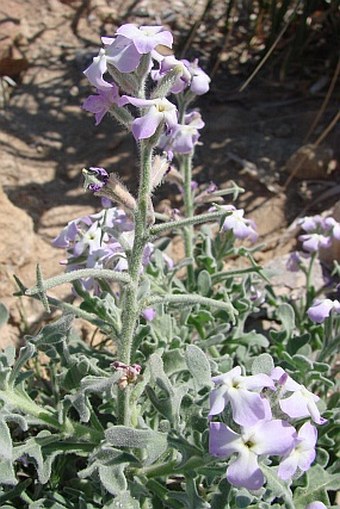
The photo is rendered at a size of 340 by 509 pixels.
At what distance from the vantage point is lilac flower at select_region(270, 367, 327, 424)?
1.79m

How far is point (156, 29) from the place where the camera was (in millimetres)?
1909

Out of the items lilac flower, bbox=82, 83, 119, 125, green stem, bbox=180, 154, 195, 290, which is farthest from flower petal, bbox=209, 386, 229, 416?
green stem, bbox=180, 154, 195, 290

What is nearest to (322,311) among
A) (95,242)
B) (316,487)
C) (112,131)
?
(316,487)

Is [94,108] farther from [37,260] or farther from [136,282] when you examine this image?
[37,260]

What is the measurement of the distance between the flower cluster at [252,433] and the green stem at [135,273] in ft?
1.15

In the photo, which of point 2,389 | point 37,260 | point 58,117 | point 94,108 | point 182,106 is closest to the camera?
point 94,108

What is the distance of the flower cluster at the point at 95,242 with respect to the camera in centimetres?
242

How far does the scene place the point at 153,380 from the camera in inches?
83.2

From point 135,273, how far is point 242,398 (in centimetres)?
46

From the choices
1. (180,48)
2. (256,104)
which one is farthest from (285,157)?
(180,48)

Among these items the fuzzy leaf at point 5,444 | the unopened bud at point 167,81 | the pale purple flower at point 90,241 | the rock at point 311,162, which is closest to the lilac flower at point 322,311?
the pale purple flower at point 90,241

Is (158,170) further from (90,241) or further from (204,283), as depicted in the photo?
(204,283)

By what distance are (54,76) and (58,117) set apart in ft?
1.28

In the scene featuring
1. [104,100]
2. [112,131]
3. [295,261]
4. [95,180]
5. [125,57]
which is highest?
[125,57]
